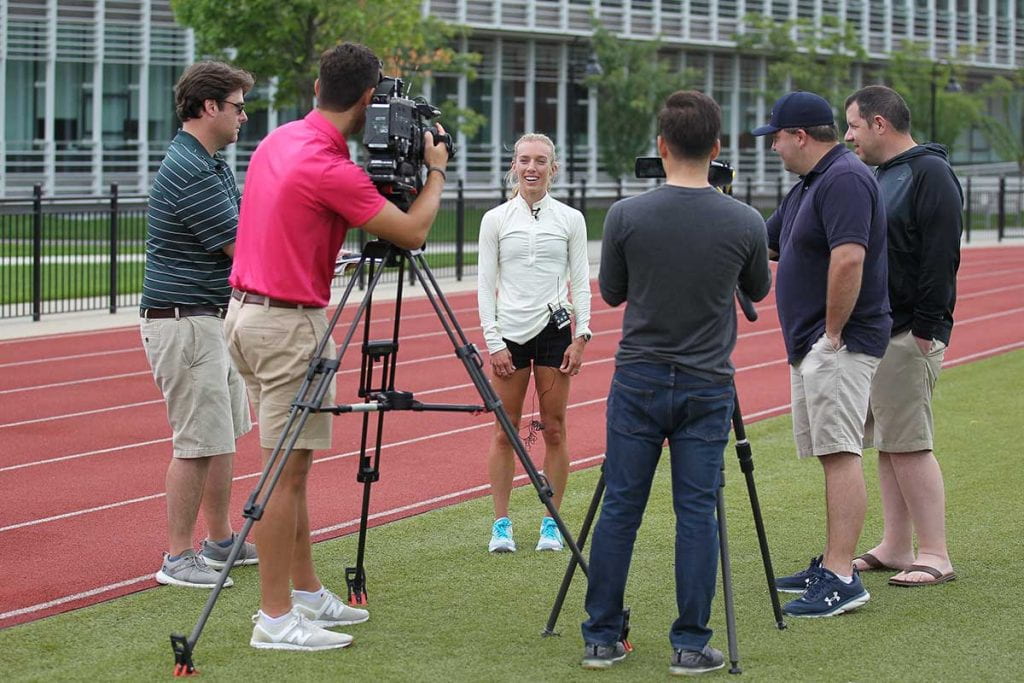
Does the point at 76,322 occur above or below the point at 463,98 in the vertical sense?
below

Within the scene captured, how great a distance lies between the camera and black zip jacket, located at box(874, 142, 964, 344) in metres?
6.59

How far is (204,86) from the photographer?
679 centimetres

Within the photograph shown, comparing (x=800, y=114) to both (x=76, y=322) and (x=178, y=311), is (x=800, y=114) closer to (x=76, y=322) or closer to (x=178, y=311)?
(x=178, y=311)

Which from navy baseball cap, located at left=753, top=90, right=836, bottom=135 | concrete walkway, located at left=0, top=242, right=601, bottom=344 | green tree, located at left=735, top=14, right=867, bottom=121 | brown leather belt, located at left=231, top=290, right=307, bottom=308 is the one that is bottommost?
concrete walkway, located at left=0, top=242, right=601, bottom=344

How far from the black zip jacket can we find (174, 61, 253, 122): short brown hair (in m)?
2.99

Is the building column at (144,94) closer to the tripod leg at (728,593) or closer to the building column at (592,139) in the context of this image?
the building column at (592,139)

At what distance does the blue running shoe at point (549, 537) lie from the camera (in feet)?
24.3

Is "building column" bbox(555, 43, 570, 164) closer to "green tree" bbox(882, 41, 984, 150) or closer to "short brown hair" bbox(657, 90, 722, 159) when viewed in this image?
"green tree" bbox(882, 41, 984, 150)

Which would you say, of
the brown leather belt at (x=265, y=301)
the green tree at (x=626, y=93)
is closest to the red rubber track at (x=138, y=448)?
the brown leather belt at (x=265, y=301)

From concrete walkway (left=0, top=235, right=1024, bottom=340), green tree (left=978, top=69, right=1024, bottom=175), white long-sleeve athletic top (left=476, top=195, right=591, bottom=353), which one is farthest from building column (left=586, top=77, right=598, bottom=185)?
white long-sleeve athletic top (left=476, top=195, right=591, bottom=353)

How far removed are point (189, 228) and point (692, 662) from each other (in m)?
2.99

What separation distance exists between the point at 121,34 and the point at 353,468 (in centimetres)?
3309

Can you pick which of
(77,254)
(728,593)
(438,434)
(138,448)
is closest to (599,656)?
(728,593)

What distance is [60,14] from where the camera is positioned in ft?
129
